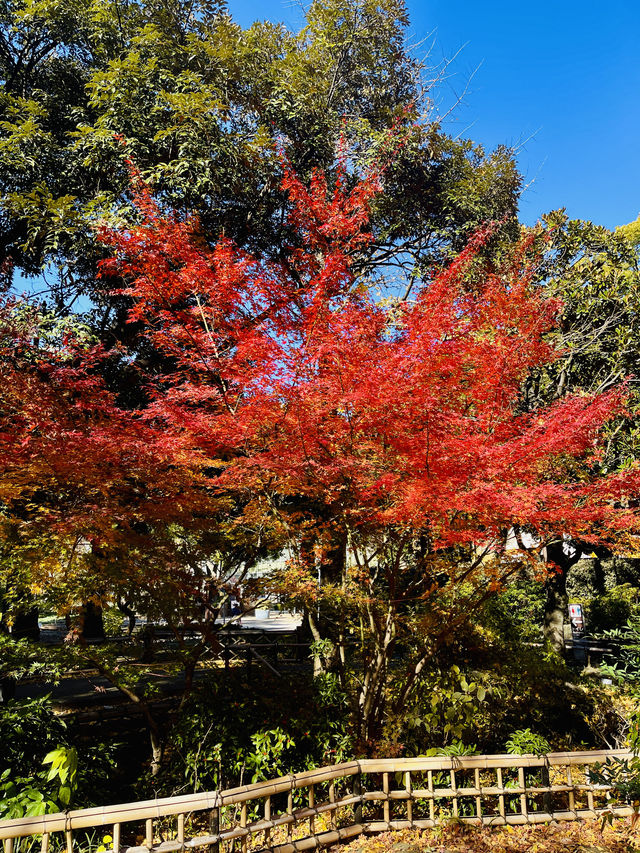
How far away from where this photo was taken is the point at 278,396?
238 inches

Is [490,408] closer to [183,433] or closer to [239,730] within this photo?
[183,433]

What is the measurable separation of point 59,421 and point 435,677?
6337 mm

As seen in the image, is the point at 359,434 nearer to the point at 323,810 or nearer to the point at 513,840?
the point at 323,810

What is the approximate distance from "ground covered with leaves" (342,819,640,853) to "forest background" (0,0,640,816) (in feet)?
3.69

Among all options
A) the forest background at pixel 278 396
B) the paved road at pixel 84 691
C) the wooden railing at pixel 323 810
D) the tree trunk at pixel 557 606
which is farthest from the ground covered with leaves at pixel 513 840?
the tree trunk at pixel 557 606

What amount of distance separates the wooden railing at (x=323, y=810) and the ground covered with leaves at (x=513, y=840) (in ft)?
0.33

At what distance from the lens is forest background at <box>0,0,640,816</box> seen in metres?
5.95

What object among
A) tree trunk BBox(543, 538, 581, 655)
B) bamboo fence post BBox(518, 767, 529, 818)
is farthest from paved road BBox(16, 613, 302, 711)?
tree trunk BBox(543, 538, 581, 655)

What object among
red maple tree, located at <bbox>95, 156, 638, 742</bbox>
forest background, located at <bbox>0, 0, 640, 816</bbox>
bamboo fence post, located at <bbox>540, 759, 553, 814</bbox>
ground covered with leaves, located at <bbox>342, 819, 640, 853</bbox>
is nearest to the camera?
ground covered with leaves, located at <bbox>342, 819, 640, 853</bbox>

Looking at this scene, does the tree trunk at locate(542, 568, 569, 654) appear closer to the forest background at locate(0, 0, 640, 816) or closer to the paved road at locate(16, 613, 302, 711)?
the forest background at locate(0, 0, 640, 816)

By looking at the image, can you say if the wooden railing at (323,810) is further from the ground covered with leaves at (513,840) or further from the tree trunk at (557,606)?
the tree trunk at (557,606)

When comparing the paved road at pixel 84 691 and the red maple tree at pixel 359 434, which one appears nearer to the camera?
the red maple tree at pixel 359 434

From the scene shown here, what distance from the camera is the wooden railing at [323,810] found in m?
3.66

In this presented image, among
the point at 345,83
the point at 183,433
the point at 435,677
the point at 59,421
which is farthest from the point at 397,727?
the point at 345,83
